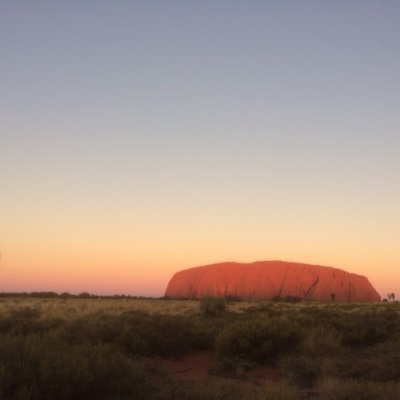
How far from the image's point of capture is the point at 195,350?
19141 millimetres

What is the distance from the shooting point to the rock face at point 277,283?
368 ft

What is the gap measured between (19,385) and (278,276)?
4325 inches

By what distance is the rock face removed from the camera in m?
112

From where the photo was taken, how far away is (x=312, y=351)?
1650 centimetres

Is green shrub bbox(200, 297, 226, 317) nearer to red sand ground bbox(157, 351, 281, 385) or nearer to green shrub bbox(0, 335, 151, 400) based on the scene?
red sand ground bbox(157, 351, 281, 385)

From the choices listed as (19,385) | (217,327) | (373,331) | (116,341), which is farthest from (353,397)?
(217,327)

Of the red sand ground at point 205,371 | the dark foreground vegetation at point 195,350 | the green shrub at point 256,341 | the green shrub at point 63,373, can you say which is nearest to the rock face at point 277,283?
the dark foreground vegetation at point 195,350

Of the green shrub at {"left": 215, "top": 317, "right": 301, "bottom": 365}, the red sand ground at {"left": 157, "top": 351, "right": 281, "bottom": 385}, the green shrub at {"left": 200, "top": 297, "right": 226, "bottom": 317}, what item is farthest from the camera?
the green shrub at {"left": 200, "top": 297, "right": 226, "bottom": 317}

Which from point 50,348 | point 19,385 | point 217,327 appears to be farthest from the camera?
point 217,327

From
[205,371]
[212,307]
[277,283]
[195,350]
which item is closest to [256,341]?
[205,371]

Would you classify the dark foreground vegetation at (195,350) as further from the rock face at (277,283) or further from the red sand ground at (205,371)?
the rock face at (277,283)

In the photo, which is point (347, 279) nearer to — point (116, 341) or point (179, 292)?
point (179, 292)

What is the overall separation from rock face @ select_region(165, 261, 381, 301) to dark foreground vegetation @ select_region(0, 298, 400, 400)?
90.4 meters

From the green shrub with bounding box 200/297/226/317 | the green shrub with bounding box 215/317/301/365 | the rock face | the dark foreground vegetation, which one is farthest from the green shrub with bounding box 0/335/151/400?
the rock face
